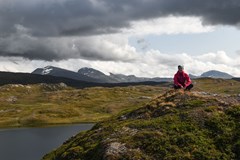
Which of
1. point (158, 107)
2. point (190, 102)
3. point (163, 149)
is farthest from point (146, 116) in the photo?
point (163, 149)

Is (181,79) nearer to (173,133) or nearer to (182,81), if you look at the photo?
(182,81)

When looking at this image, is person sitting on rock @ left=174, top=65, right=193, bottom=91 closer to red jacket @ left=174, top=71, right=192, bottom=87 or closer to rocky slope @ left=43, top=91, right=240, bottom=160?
red jacket @ left=174, top=71, right=192, bottom=87

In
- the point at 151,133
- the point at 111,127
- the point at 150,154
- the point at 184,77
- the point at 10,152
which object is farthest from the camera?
the point at 10,152

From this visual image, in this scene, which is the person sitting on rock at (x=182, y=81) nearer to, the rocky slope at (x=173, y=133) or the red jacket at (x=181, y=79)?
the red jacket at (x=181, y=79)

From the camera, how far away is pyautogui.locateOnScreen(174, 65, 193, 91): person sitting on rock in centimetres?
3664

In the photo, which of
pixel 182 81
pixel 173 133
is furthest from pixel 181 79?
pixel 173 133

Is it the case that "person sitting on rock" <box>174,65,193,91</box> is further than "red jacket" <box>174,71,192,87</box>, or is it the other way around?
"red jacket" <box>174,71,192,87</box>

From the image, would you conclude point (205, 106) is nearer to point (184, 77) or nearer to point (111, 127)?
point (184, 77)

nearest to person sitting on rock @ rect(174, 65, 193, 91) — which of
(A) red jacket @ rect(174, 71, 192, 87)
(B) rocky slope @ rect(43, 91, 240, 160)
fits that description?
(A) red jacket @ rect(174, 71, 192, 87)

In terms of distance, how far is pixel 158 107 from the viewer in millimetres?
33125

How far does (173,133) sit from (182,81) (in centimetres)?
1022

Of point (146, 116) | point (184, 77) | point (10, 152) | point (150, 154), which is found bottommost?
point (10, 152)

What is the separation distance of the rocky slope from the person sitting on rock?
246 cm

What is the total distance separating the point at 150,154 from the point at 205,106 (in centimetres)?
829
